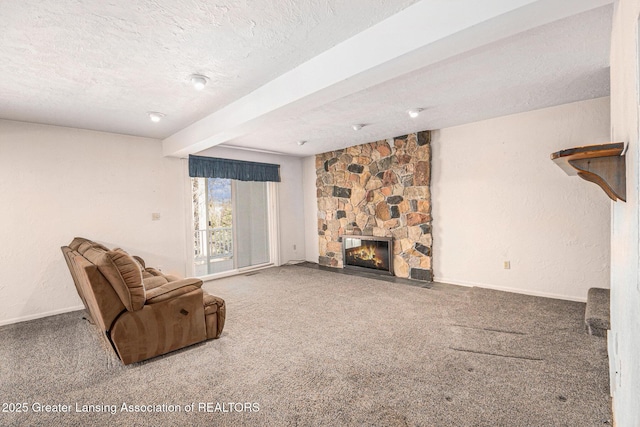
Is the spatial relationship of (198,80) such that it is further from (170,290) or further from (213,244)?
(213,244)

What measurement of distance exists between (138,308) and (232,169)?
3.39 meters

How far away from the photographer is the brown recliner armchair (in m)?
2.29

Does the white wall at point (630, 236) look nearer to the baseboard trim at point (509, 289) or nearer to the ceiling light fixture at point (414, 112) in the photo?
the ceiling light fixture at point (414, 112)

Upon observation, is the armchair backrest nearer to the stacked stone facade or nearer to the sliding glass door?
the sliding glass door

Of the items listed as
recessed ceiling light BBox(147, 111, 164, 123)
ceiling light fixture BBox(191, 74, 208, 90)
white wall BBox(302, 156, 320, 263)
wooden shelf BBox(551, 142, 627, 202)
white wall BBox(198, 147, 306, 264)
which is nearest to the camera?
wooden shelf BBox(551, 142, 627, 202)

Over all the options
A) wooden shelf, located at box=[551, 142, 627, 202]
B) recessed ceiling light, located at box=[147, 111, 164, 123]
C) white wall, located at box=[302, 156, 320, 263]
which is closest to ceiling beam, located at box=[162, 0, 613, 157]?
wooden shelf, located at box=[551, 142, 627, 202]

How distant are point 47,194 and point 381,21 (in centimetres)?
429

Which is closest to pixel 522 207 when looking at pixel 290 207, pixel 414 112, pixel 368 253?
pixel 414 112

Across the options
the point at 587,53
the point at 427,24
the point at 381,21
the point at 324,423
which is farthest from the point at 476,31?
the point at 324,423

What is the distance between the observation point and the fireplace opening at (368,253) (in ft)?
17.0

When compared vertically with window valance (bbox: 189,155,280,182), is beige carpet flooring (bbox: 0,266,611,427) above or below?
below

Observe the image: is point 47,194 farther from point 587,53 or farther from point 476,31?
point 587,53

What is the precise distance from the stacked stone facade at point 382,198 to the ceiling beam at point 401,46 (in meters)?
2.71

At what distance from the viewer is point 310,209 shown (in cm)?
668
